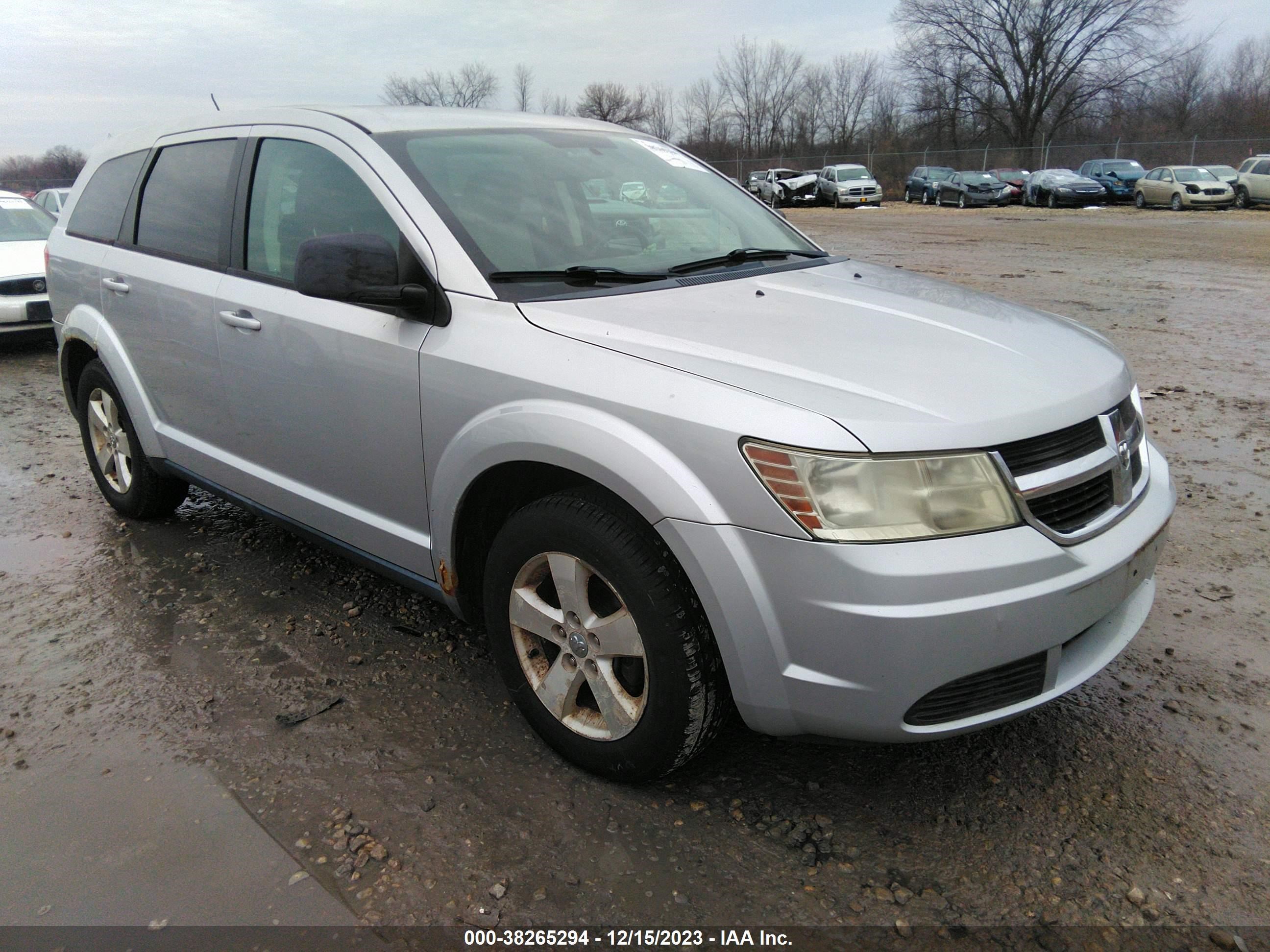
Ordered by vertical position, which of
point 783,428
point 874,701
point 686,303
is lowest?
point 874,701

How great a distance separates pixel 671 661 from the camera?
7.23 ft

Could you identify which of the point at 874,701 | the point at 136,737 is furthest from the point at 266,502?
the point at 874,701

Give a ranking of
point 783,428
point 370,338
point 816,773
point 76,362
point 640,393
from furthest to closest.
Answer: point 76,362 < point 370,338 < point 816,773 < point 640,393 < point 783,428

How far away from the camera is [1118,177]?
32.0 metres

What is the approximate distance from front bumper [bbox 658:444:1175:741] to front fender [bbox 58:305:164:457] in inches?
113

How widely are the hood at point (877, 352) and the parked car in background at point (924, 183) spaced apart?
125 ft

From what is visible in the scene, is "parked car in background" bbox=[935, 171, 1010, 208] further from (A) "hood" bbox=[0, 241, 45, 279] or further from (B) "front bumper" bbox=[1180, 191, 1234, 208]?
(A) "hood" bbox=[0, 241, 45, 279]

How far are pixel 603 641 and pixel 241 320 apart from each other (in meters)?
1.86

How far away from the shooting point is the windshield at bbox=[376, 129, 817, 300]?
2.80 metres

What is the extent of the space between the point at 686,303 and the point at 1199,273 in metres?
13.0

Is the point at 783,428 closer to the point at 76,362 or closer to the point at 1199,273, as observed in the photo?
the point at 76,362

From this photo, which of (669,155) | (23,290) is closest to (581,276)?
(669,155)

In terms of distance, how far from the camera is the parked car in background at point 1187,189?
27531 millimetres

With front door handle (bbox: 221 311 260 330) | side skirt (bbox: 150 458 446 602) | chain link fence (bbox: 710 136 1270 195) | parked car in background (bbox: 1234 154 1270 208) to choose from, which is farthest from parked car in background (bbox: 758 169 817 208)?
front door handle (bbox: 221 311 260 330)
